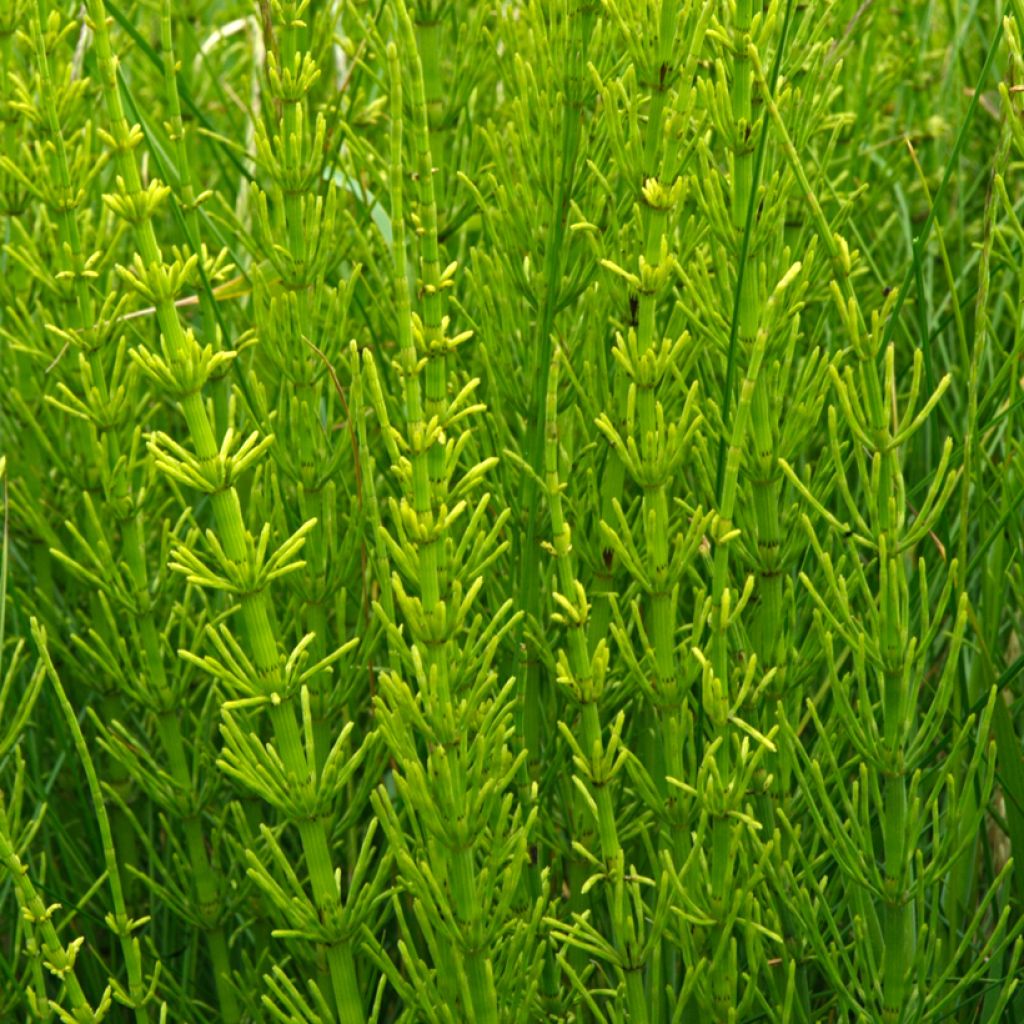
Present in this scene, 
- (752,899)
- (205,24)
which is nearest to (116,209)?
(752,899)

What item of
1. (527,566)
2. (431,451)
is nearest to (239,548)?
(431,451)

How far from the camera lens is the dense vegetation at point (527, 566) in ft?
4.02

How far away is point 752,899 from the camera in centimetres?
134

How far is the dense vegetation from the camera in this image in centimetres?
123

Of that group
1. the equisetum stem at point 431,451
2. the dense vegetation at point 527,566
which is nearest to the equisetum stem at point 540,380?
the dense vegetation at point 527,566

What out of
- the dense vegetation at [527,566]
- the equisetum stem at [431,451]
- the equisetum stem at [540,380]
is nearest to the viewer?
the equisetum stem at [431,451]

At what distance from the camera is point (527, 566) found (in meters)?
1.46

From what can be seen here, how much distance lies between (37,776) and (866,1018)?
1.02 meters

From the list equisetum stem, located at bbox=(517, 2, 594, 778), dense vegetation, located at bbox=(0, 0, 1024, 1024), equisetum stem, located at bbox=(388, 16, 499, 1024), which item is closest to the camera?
equisetum stem, located at bbox=(388, 16, 499, 1024)

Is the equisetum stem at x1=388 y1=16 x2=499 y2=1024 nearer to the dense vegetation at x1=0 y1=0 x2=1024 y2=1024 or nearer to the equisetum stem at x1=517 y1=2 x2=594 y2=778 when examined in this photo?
the dense vegetation at x1=0 y1=0 x2=1024 y2=1024

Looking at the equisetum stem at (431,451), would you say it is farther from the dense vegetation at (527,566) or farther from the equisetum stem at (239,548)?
the equisetum stem at (239,548)

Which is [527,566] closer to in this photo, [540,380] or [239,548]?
[540,380]

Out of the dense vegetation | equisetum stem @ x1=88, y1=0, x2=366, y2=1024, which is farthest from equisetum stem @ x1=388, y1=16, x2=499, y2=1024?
equisetum stem @ x1=88, y1=0, x2=366, y2=1024

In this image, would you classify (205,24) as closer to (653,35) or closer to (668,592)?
(653,35)
